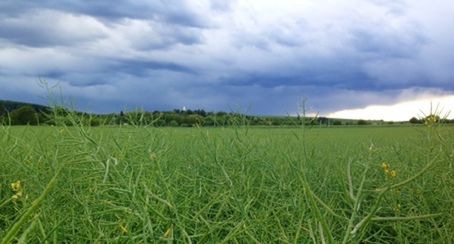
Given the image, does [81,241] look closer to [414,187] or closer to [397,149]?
[414,187]

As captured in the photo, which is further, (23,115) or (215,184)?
(23,115)

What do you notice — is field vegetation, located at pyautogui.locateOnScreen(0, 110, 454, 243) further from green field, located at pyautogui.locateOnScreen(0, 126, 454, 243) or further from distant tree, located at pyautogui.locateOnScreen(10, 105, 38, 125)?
distant tree, located at pyautogui.locateOnScreen(10, 105, 38, 125)

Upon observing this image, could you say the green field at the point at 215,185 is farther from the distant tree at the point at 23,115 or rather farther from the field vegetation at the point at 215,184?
the distant tree at the point at 23,115

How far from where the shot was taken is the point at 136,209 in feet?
4.65

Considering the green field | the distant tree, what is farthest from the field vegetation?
the distant tree

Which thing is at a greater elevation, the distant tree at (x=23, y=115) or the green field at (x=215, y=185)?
the distant tree at (x=23, y=115)

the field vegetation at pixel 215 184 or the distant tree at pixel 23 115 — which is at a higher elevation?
the distant tree at pixel 23 115

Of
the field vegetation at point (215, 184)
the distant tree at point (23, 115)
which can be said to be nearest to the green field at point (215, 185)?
the field vegetation at point (215, 184)

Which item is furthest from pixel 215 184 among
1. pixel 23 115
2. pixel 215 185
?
pixel 23 115

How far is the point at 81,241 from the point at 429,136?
6.47ft

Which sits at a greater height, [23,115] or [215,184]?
[23,115]

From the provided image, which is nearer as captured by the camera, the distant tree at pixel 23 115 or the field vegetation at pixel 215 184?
the field vegetation at pixel 215 184

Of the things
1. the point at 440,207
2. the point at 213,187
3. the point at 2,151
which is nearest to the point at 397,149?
the point at 440,207

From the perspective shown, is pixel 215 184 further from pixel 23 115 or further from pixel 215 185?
pixel 23 115
